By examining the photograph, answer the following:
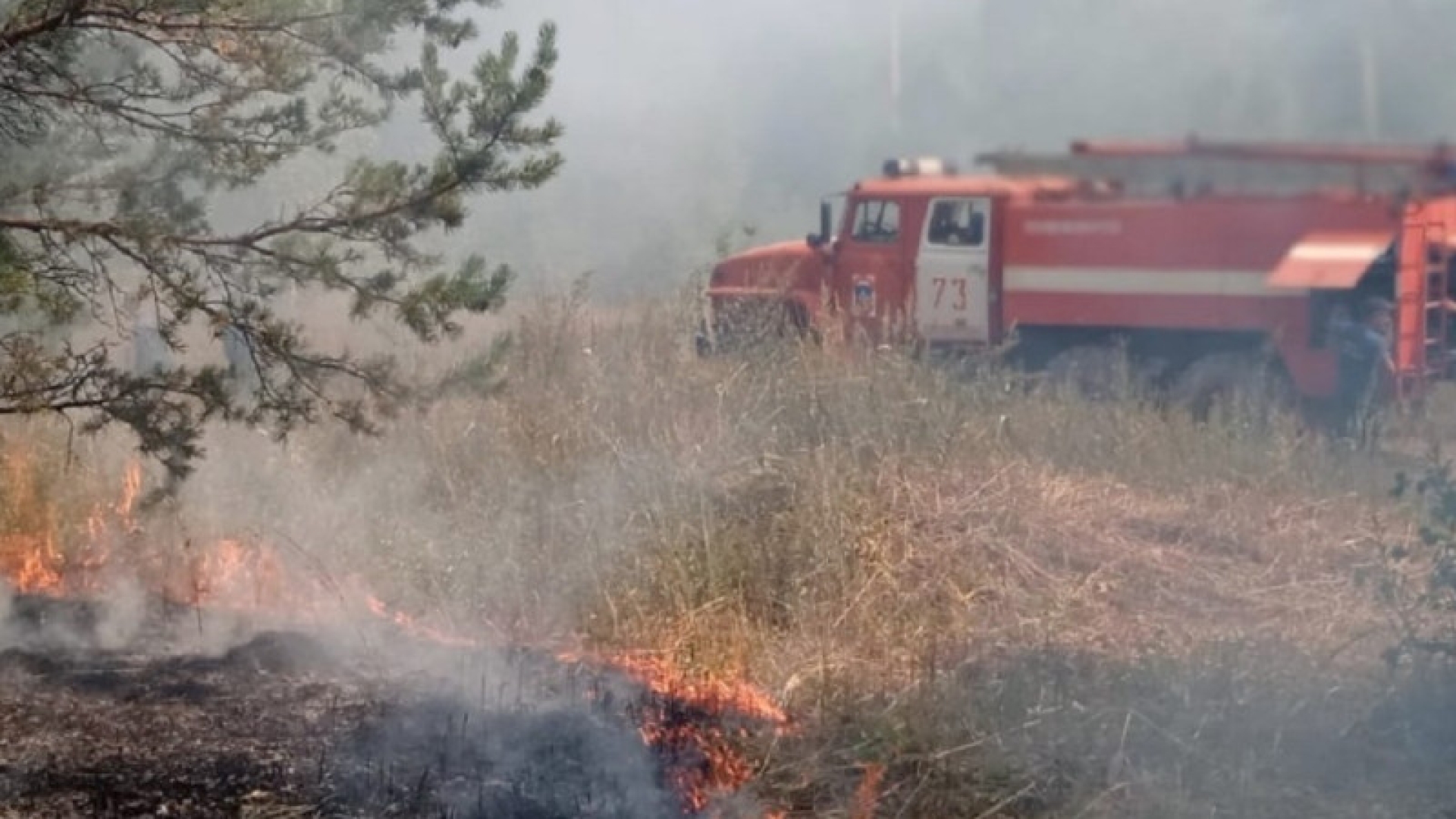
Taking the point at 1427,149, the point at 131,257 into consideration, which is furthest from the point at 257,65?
the point at 1427,149

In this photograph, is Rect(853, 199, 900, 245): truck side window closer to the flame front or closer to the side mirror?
the side mirror

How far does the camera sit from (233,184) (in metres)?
6.39

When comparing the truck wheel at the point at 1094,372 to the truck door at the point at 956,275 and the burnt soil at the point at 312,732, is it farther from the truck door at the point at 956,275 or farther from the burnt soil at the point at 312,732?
the burnt soil at the point at 312,732

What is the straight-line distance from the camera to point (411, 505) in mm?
8242

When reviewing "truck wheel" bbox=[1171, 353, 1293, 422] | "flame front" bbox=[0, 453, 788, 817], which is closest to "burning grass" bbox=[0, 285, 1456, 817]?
"flame front" bbox=[0, 453, 788, 817]

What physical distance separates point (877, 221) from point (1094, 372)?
2396 mm

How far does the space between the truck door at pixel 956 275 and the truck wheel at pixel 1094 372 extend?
0.57 metres

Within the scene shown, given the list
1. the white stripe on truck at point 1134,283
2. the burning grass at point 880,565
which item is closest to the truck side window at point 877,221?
the white stripe on truck at point 1134,283

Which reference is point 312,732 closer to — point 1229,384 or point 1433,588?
point 1433,588

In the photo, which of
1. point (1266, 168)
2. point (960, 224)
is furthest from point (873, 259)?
point (1266, 168)

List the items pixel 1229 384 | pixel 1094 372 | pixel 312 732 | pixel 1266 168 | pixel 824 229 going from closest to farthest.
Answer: pixel 1266 168 → pixel 312 732 → pixel 1229 384 → pixel 1094 372 → pixel 824 229

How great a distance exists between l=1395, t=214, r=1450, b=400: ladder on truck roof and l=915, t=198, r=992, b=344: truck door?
8.77 ft

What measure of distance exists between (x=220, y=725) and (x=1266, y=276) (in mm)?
6675

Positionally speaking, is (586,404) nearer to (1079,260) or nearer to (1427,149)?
(1079,260)
